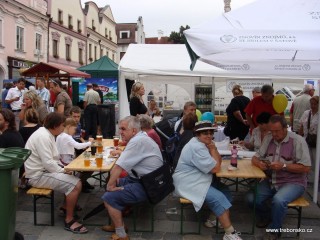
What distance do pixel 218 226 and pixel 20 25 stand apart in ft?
70.7

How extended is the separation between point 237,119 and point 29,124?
353 centimetres

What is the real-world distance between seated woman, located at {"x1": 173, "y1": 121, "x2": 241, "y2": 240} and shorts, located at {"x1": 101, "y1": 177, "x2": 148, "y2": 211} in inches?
15.3

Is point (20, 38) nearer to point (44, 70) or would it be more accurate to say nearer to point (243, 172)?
point (44, 70)

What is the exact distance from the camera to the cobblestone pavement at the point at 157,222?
372 cm

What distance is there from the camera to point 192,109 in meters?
5.23

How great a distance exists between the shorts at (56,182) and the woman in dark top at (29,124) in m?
1.22

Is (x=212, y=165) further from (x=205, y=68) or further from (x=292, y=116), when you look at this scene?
(x=292, y=116)

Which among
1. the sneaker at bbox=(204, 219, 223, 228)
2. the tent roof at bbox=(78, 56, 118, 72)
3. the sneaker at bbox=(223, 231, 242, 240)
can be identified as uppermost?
the tent roof at bbox=(78, 56, 118, 72)

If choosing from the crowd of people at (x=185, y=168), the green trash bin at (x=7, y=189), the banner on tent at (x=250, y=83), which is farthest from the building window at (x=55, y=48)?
the green trash bin at (x=7, y=189)

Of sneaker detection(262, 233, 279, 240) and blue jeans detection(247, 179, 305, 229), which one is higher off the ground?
blue jeans detection(247, 179, 305, 229)

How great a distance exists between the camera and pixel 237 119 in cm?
639

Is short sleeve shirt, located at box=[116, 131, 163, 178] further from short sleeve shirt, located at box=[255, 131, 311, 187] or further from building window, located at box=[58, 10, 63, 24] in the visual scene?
building window, located at box=[58, 10, 63, 24]

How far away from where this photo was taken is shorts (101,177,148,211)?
139 inches

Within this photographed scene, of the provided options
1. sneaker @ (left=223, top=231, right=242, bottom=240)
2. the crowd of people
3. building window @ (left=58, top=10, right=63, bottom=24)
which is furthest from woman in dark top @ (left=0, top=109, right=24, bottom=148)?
building window @ (left=58, top=10, right=63, bottom=24)
